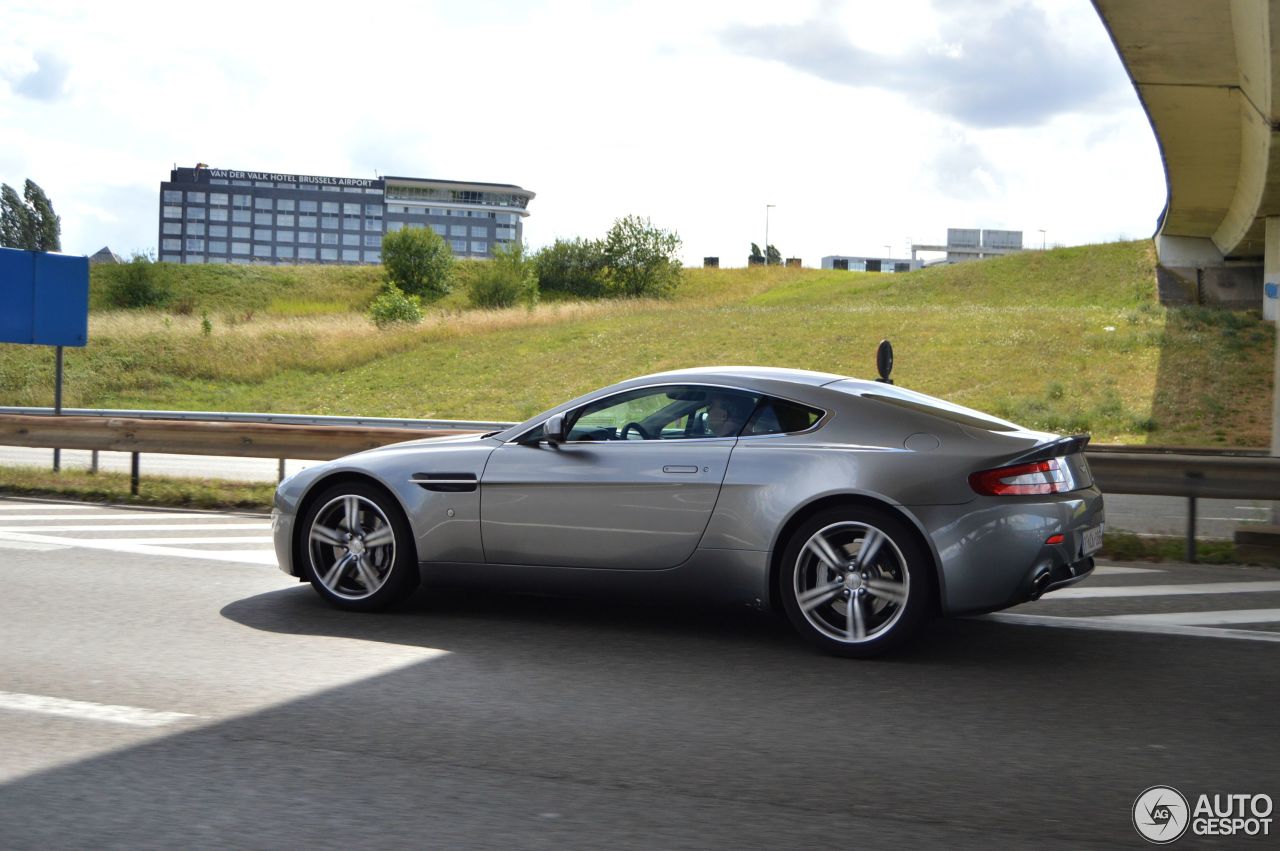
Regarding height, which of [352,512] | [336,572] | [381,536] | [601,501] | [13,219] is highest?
[13,219]

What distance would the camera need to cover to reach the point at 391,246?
292 feet

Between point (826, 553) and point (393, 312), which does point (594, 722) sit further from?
point (393, 312)

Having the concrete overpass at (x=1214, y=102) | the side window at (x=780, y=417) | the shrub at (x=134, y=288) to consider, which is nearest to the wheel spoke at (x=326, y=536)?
the side window at (x=780, y=417)

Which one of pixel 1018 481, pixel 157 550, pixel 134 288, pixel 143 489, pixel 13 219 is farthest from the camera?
pixel 13 219

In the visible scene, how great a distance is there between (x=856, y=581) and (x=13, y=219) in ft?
481

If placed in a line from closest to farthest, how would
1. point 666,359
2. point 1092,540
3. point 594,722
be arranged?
1. point 594,722
2. point 1092,540
3. point 666,359

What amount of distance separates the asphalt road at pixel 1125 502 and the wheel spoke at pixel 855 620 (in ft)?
17.9

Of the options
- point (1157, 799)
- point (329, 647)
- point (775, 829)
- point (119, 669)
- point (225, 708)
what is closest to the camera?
point (775, 829)

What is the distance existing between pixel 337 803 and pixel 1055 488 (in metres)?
3.51

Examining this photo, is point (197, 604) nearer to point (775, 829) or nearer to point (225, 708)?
point (225, 708)

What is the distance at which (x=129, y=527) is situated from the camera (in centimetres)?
1024

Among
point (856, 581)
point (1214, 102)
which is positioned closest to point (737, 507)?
point (856, 581)

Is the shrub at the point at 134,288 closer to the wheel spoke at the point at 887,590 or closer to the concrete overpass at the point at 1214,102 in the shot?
the concrete overpass at the point at 1214,102

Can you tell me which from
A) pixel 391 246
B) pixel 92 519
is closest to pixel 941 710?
pixel 92 519
